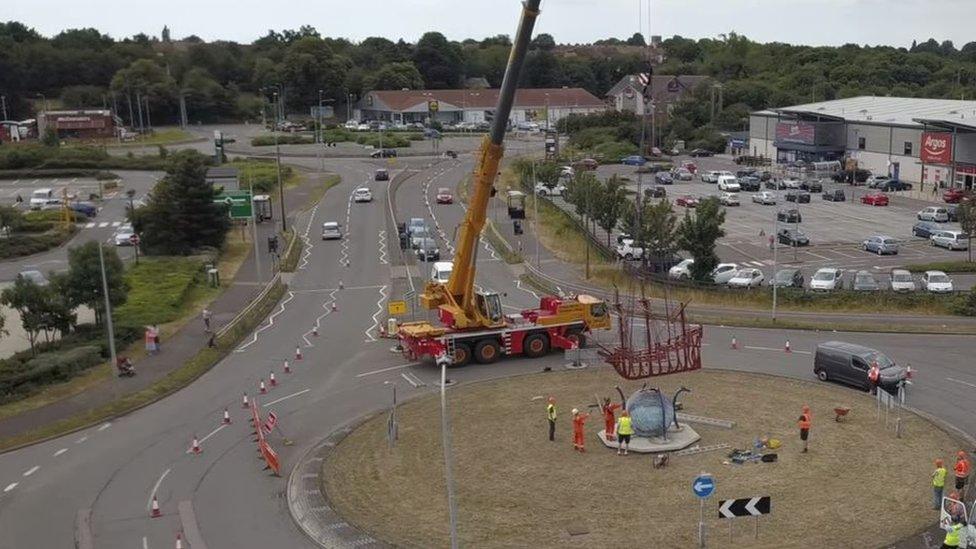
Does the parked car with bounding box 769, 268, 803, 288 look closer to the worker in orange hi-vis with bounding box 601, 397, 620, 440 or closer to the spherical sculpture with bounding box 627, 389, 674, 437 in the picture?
the spherical sculpture with bounding box 627, 389, 674, 437

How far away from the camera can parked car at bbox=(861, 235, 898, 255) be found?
179ft

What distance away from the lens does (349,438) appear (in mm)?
27234

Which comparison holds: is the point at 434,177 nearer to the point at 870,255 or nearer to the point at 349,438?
the point at 870,255

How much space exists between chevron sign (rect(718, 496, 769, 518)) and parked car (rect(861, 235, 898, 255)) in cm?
3956

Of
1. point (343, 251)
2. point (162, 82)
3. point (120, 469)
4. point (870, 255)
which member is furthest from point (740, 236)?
point (162, 82)

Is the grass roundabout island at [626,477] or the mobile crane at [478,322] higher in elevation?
the mobile crane at [478,322]

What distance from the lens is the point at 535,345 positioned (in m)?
35.9

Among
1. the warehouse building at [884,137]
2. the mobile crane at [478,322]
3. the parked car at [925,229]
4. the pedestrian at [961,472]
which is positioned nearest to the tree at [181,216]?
the mobile crane at [478,322]

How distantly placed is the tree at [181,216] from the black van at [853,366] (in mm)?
38216

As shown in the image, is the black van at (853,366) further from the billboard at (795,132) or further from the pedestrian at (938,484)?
the billboard at (795,132)

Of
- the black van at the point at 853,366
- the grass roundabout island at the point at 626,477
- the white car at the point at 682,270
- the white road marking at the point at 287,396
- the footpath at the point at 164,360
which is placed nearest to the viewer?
the grass roundabout island at the point at 626,477

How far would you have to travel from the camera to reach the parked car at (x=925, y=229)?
192ft

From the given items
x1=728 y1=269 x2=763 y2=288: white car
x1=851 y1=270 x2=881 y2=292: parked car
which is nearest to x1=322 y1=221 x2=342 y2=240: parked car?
x1=728 y1=269 x2=763 y2=288: white car

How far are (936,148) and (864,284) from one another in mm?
42020
